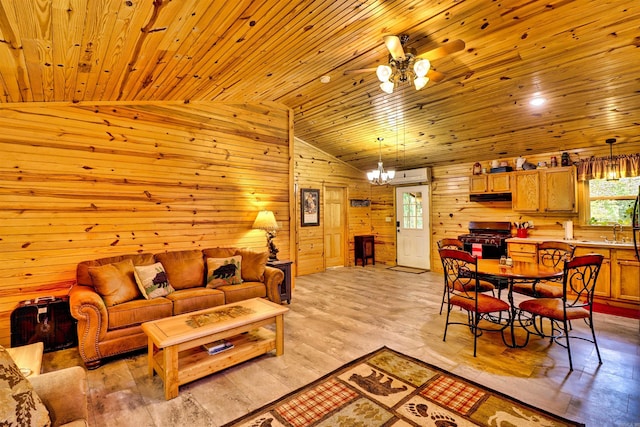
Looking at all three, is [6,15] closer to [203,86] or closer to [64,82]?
[64,82]

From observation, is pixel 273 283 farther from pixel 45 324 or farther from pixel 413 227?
pixel 413 227

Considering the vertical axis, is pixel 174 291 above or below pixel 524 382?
above

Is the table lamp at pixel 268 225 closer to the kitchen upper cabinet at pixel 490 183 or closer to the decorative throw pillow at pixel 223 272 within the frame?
the decorative throw pillow at pixel 223 272

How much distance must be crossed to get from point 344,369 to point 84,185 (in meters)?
3.56

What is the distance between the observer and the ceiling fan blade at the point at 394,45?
257 centimetres

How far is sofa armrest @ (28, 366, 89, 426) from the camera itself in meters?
1.42

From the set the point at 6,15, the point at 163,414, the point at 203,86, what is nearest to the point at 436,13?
the point at 203,86

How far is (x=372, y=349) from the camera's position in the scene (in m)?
3.10

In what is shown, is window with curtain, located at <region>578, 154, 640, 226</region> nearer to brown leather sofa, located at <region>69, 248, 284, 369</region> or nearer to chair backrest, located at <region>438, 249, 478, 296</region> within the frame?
chair backrest, located at <region>438, 249, 478, 296</region>

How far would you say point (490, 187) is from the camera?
584cm

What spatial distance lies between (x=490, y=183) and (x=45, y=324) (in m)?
6.88

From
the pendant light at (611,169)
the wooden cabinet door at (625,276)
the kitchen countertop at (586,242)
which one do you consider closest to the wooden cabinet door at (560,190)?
the pendant light at (611,169)

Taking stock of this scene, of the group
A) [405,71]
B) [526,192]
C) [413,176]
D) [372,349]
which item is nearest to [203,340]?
[372,349]

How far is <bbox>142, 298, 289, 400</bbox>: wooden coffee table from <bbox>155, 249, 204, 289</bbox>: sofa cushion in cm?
106
